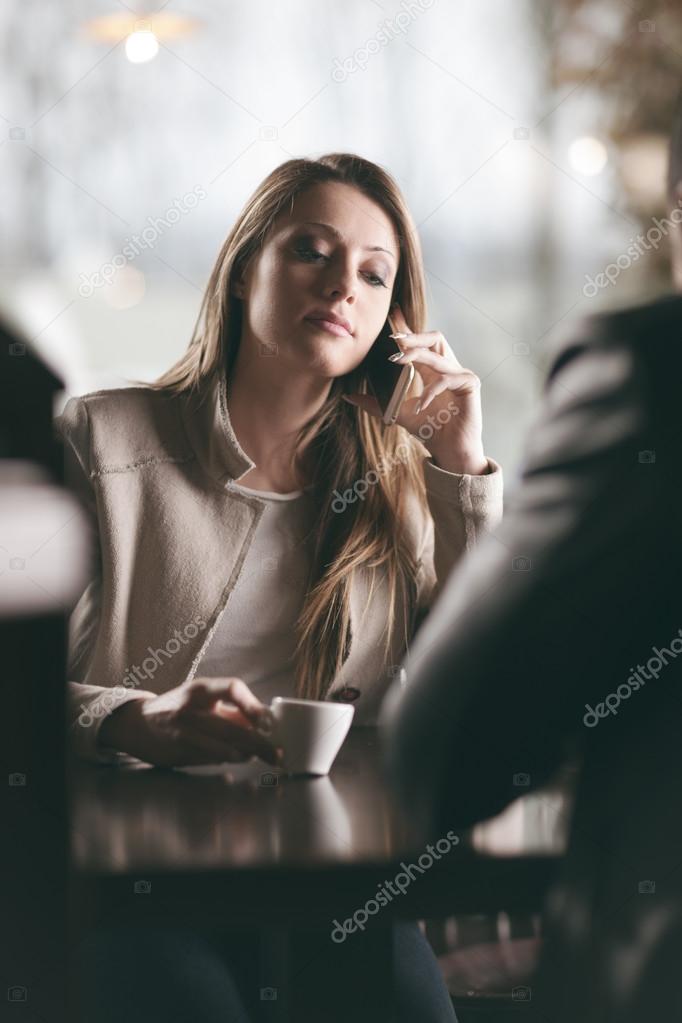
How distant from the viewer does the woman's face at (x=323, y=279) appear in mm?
1084

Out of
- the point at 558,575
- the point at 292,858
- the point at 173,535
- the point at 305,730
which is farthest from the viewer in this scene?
the point at 173,535

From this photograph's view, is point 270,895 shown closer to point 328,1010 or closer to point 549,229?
point 328,1010

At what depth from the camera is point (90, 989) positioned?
93cm

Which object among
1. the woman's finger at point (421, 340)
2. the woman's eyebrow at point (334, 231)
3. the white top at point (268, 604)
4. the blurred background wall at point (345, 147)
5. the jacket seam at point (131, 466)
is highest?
the blurred background wall at point (345, 147)

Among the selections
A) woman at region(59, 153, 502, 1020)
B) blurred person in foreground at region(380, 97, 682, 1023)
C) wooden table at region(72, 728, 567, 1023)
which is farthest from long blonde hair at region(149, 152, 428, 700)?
blurred person in foreground at region(380, 97, 682, 1023)

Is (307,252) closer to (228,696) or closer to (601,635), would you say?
(228,696)

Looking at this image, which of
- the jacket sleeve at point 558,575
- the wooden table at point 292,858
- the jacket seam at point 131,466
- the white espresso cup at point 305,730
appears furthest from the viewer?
the jacket seam at point 131,466

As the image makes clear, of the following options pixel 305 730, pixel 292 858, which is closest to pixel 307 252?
pixel 305 730

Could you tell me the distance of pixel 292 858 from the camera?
0.82m

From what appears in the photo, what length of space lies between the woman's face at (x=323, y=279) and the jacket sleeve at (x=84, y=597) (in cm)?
21

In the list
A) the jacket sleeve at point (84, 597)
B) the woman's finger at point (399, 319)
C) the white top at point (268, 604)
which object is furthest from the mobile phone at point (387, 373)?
the jacket sleeve at point (84, 597)

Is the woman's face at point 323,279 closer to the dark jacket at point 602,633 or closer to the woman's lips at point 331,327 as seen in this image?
the woman's lips at point 331,327

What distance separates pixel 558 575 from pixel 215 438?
0.52 meters

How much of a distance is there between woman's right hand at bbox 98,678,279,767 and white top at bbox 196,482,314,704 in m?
0.06
